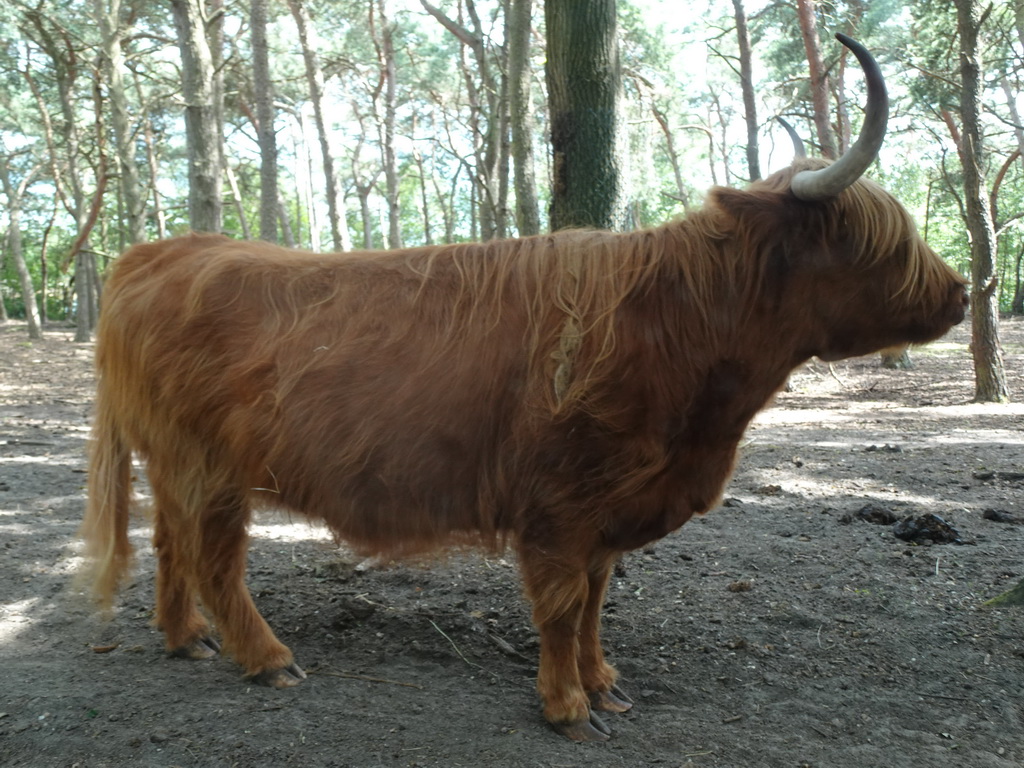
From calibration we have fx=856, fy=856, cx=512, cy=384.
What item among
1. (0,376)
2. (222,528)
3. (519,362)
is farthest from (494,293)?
(0,376)

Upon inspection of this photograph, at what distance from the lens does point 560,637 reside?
3.06 meters

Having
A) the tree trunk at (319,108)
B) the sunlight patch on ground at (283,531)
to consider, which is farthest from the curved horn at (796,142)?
the tree trunk at (319,108)

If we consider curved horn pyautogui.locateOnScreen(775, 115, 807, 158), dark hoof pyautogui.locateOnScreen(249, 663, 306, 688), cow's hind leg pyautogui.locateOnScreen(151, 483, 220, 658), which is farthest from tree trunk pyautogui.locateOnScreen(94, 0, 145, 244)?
curved horn pyautogui.locateOnScreen(775, 115, 807, 158)

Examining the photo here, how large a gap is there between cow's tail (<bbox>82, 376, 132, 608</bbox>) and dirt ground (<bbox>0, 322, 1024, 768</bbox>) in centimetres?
32

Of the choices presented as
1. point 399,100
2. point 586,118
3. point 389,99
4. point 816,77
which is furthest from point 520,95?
point 399,100

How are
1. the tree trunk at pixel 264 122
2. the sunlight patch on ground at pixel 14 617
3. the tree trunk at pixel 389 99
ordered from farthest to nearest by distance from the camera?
the tree trunk at pixel 389 99 < the tree trunk at pixel 264 122 < the sunlight patch on ground at pixel 14 617

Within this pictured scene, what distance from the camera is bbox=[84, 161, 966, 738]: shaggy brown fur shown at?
9.60 feet

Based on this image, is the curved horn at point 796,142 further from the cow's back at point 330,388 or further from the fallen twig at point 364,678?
the fallen twig at point 364,678

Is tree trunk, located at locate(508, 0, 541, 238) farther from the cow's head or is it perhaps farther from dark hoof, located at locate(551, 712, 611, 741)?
dark hoof, located at locate(551, 712, 611, 741)

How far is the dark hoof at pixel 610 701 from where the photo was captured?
3203mm

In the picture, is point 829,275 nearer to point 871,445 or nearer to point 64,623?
point 64,623

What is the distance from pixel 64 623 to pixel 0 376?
13.1m

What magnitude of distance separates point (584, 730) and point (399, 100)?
33.5 metres

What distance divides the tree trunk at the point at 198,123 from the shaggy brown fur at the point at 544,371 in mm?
5860
